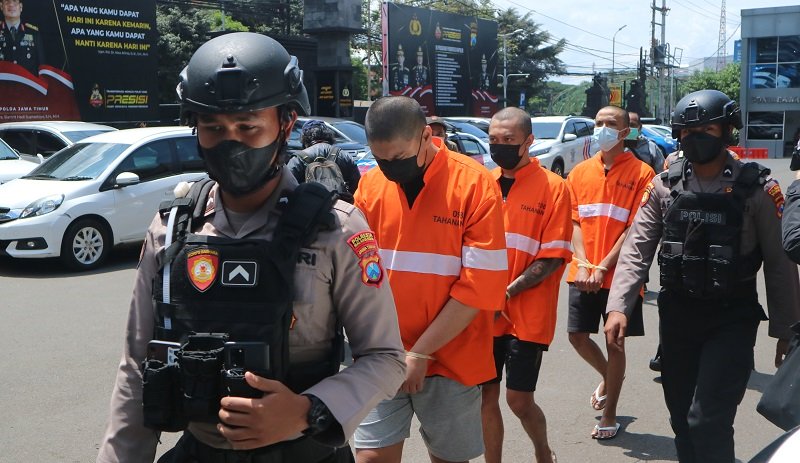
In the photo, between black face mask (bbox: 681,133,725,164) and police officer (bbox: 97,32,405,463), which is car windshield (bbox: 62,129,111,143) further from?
police officer (bbox: 97,32,405,463)

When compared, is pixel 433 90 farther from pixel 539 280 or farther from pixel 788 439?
pixel 788 439

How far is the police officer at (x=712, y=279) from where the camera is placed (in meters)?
3.77

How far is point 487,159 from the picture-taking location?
17.3 metres

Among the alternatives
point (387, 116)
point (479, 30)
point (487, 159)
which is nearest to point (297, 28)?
point (479, 30)

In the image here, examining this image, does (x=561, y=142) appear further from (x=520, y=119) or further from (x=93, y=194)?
(x=520, y=119)

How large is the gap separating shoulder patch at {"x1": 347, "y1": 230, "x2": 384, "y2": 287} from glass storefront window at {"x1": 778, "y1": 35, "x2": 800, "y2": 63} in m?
52.2

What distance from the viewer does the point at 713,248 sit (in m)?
3.87

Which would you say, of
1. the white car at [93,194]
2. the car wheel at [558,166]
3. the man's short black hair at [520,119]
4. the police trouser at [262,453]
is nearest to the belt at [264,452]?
the police trouser at [262,453]

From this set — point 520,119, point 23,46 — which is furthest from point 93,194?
point 23,46

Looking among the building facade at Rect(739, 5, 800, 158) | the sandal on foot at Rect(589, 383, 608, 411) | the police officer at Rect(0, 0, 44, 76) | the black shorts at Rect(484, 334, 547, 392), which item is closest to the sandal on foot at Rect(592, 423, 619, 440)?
the sandal on foot at Rect(589, 383, 608, 411)

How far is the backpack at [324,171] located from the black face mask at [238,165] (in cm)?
411

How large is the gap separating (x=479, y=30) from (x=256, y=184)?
4511 cm

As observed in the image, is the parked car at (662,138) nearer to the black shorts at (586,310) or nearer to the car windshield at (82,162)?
the car windshield at (82,162)

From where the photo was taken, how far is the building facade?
158 feet
